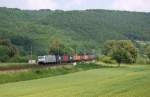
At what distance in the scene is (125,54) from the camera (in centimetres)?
13100

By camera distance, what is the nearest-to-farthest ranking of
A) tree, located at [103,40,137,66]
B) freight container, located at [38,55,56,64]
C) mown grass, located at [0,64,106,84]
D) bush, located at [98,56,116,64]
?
mown grass, located at [0,64,106,84] → freight container, located at [38,55,56,64] → tree, located at [103,40,137,66] → bush, located at [98,56,116,64]

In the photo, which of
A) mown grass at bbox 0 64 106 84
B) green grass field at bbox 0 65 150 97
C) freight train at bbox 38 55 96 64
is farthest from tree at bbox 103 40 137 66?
green grass field at bbox 0 65 150 97

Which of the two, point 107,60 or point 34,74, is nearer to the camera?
point 34,74

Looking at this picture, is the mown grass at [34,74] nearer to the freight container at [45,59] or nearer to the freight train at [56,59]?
the freight container at [45,59]

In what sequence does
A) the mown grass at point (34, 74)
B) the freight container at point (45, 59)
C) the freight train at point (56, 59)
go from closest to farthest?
the mown grass at point (34, 74) < the freight container at point (45, 59) < the freight train at point (56, 59)

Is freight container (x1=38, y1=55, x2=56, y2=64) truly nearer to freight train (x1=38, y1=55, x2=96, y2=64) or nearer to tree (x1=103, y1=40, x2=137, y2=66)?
freight train (x1=38, y1=55, x2=96, y2=64)

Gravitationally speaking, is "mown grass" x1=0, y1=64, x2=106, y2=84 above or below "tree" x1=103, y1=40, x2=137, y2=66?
below

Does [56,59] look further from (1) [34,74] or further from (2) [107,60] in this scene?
(1) [34,74]

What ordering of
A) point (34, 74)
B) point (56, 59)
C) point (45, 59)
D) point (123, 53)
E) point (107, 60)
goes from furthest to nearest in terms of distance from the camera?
point (107, 60), point (123, 53), point (56, 59), point (45, 59), point (34, 74)

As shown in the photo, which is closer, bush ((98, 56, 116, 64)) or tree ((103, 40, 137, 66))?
tree ((103, 40, 137, 66))

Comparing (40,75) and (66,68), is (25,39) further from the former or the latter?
(40,75)

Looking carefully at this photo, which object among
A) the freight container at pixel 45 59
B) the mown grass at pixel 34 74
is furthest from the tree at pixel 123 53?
the mown grass at pixel 34 74

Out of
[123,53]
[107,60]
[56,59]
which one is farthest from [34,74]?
[107,60]

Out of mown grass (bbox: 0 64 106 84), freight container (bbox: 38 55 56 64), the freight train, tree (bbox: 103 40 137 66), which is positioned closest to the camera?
mown grass (bbox: 0 64 106 84)
